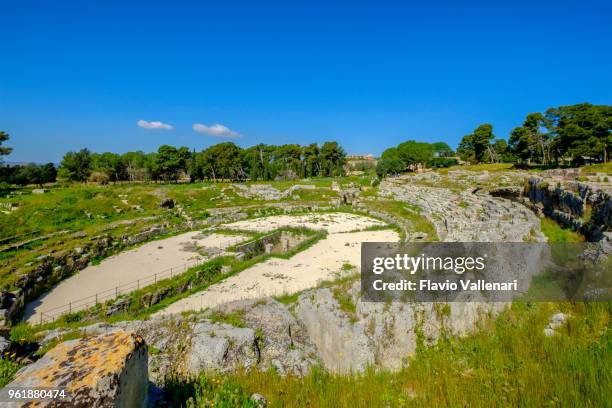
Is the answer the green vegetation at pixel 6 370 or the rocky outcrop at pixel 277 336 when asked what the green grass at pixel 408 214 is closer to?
the rocky outcrop at pixel 277 336

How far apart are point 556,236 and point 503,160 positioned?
89022 mm

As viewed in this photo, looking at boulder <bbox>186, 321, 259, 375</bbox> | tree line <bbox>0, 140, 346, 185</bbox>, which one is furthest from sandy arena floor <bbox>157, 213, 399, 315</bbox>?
tree line <bbox>0, 140, 346, 185</bbox>

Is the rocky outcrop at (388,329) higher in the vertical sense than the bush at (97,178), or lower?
lower

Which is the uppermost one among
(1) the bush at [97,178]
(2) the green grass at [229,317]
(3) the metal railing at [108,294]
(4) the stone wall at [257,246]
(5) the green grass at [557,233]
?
(1) the bush at [97,178]

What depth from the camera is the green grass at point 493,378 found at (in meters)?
3.27

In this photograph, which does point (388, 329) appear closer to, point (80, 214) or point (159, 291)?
point (159, 291)

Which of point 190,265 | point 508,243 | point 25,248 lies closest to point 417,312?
point 508,243

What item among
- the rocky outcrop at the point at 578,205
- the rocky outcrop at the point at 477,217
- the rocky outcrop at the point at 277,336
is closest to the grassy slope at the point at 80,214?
the rocky outcrop at the point at 277,336

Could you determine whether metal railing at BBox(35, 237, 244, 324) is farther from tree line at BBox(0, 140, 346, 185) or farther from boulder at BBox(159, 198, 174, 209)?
tree line at BBox(0, 140, 346, 185)

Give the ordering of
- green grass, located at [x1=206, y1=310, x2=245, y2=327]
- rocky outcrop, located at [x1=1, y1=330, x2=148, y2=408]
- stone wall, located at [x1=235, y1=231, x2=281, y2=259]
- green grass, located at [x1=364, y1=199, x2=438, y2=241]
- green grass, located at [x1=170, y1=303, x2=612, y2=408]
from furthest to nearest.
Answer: green grass, located at [x1=364, y1=199, x2=438, y2=241], stone wall, located at [x1=235, y1=231, x2=281, y2=259], green grass, located at [x1=206, y1=310, x2=245, y2=327], green grass, located at [x1=170, y1=303, x2=612, y2=408], rocky outcrop, located at [x1=1, y1=330, x2=148, y2=408]

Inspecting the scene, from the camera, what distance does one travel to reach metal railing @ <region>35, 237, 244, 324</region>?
13.3 metres

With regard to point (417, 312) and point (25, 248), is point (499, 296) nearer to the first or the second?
point (417, 312)

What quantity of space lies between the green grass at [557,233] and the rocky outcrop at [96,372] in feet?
45.0

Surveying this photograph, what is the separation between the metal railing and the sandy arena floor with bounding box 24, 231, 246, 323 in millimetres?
206
